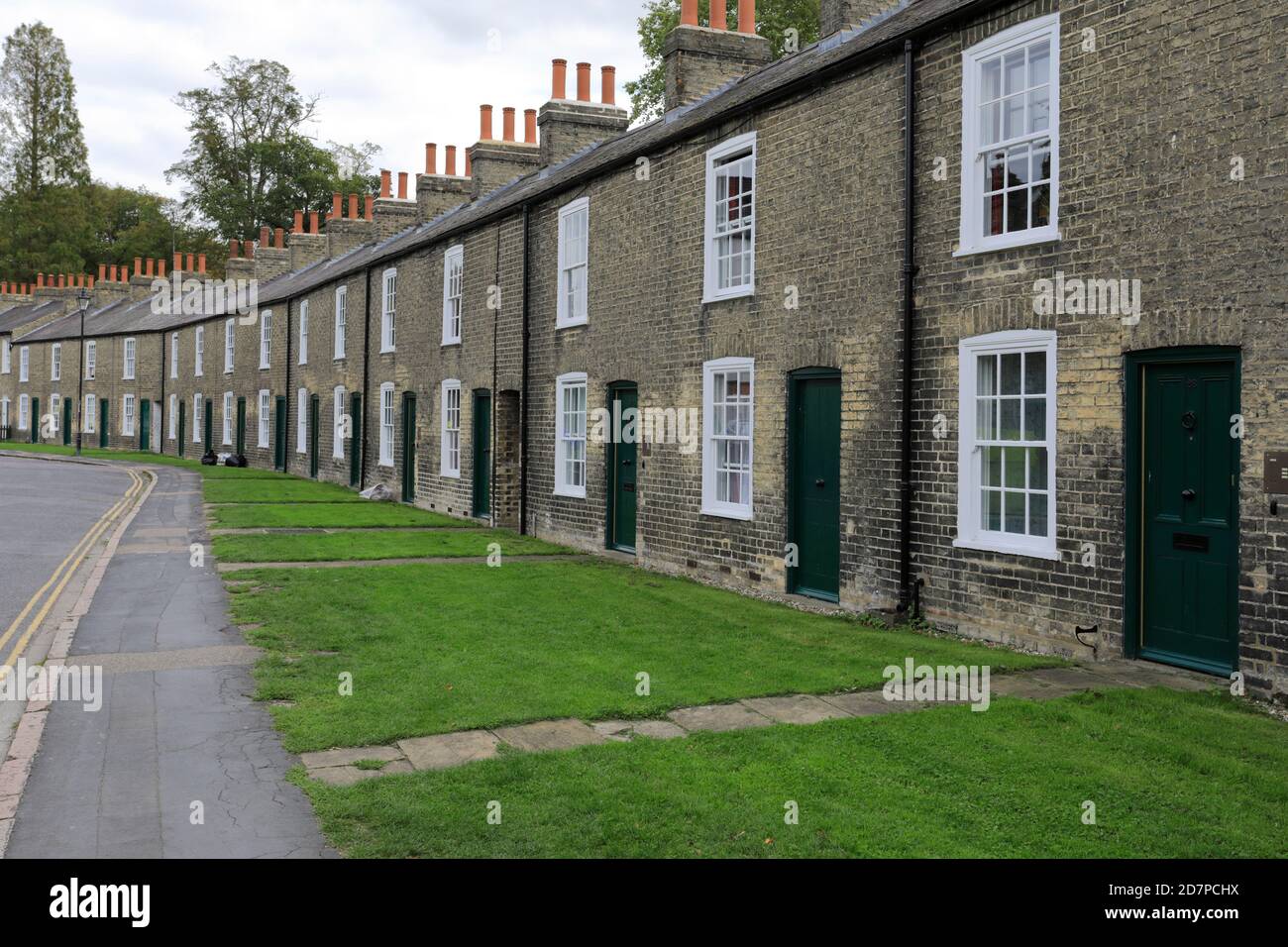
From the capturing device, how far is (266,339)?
133 ft

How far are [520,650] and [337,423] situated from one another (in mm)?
24872

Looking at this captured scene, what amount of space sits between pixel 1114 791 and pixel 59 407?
64.8 m

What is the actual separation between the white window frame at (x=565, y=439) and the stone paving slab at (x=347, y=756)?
12019 millimetres

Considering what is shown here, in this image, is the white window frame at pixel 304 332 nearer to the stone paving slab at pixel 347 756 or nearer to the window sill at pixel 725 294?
the window sill at pixel 725 294

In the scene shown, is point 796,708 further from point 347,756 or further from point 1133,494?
point 1133,494

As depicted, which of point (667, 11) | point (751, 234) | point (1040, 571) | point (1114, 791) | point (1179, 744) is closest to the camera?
point (1114, 791)

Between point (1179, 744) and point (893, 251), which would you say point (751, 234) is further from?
point (1179, 744)

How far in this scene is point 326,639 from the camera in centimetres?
1029

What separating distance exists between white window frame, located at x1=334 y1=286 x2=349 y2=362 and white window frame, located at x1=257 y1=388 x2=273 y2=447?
883 centimetres

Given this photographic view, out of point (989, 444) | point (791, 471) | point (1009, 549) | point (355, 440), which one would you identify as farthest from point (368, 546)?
point (355, 440)

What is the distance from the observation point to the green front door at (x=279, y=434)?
129ft

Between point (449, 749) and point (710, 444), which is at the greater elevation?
point (710, 444)

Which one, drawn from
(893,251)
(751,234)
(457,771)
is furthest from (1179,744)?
(751,234)

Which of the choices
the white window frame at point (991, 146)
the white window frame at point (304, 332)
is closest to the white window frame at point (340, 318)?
the white window frame at point (304, 332)
